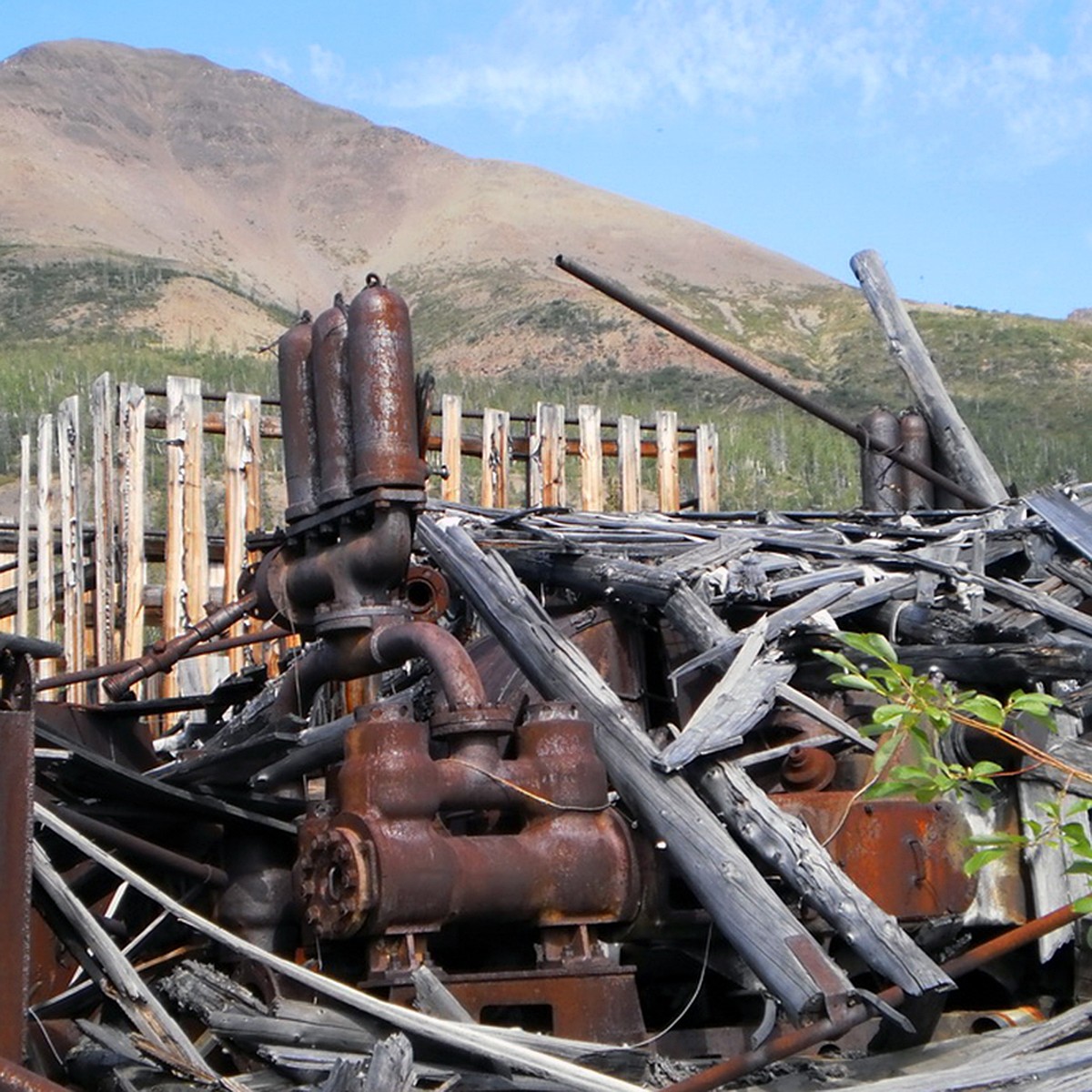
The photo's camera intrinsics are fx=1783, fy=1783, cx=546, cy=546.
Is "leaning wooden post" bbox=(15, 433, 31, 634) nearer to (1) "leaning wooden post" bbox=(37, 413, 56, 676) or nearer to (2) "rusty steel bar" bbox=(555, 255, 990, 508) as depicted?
(1) "leaning wooden post" bbox=(37, 413, 56, 676)

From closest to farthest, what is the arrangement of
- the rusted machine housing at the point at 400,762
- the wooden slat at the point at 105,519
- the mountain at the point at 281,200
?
the rusted machine housing at the point at 400,762 → the wooden slat at the point at 105,519 → the mountain at the point at 281,200

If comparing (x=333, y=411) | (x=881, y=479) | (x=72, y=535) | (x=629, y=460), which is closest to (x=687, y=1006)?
(x=333, y=411)

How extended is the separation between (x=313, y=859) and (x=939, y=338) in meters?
51.7

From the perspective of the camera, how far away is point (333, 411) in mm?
5867

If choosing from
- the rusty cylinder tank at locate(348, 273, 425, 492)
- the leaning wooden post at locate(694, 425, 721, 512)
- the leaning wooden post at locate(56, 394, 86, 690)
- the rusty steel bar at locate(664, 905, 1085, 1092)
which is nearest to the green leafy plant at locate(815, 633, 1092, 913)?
the rusty steel bar at locate(664, 905, 1085, 1092)

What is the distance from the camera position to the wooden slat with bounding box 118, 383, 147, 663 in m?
10.1

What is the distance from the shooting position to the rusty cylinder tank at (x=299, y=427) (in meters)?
6.05

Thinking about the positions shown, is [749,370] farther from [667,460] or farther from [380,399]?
[667,460]

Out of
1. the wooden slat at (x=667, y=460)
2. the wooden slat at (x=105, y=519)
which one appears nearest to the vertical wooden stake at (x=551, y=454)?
the wooden slat at (x=667, y=460)

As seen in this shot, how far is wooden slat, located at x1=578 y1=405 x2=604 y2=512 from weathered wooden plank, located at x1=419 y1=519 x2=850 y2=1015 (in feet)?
17.0

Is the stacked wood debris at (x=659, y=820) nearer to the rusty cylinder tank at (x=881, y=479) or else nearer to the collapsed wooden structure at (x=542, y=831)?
the collapsed wooden structure at (x=542, y=831)

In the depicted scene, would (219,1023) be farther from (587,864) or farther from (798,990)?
(798,990)

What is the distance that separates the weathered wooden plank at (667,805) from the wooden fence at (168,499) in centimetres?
384

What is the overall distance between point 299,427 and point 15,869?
2.29 m
